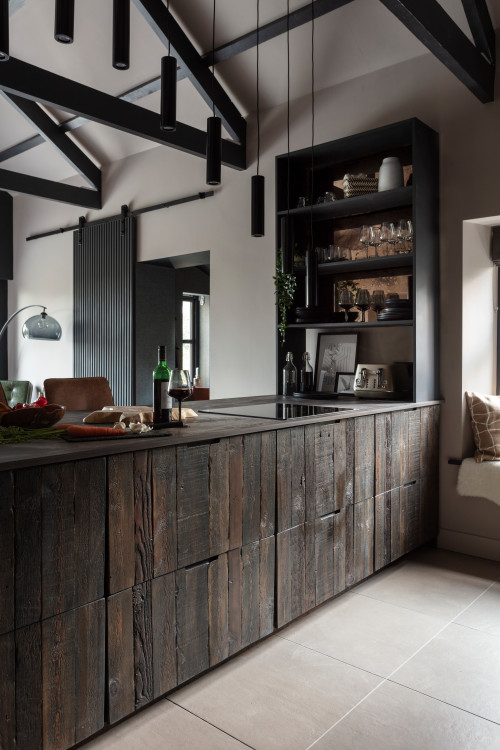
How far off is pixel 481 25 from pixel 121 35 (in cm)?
204

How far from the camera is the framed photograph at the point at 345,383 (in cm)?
394

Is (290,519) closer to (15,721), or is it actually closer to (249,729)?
(249,729)

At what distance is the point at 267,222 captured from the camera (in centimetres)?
434

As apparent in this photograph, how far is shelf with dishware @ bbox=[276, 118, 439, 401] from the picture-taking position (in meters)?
3.37

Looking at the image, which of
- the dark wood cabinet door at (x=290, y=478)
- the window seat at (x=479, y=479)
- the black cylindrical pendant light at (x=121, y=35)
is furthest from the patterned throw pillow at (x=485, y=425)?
the black cylindrical pendant light at (x=121, y=35)

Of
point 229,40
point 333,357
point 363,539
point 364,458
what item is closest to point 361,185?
point 333,357

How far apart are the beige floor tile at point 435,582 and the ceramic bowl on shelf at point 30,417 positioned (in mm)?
1851

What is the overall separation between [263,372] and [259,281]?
27.4 inches

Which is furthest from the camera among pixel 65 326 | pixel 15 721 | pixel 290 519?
pixel 65 326

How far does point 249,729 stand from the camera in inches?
76.0

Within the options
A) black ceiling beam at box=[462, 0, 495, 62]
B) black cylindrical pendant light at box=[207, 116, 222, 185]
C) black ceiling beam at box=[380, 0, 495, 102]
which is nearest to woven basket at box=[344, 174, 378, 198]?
black ceiling beam at box=[380, 0, 495, 102]

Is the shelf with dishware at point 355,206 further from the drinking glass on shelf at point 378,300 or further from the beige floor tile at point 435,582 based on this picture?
the beige floor tile at point 435,582

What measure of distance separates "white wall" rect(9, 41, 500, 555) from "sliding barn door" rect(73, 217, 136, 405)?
0.66 feet

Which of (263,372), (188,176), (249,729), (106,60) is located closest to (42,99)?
(106,60)
